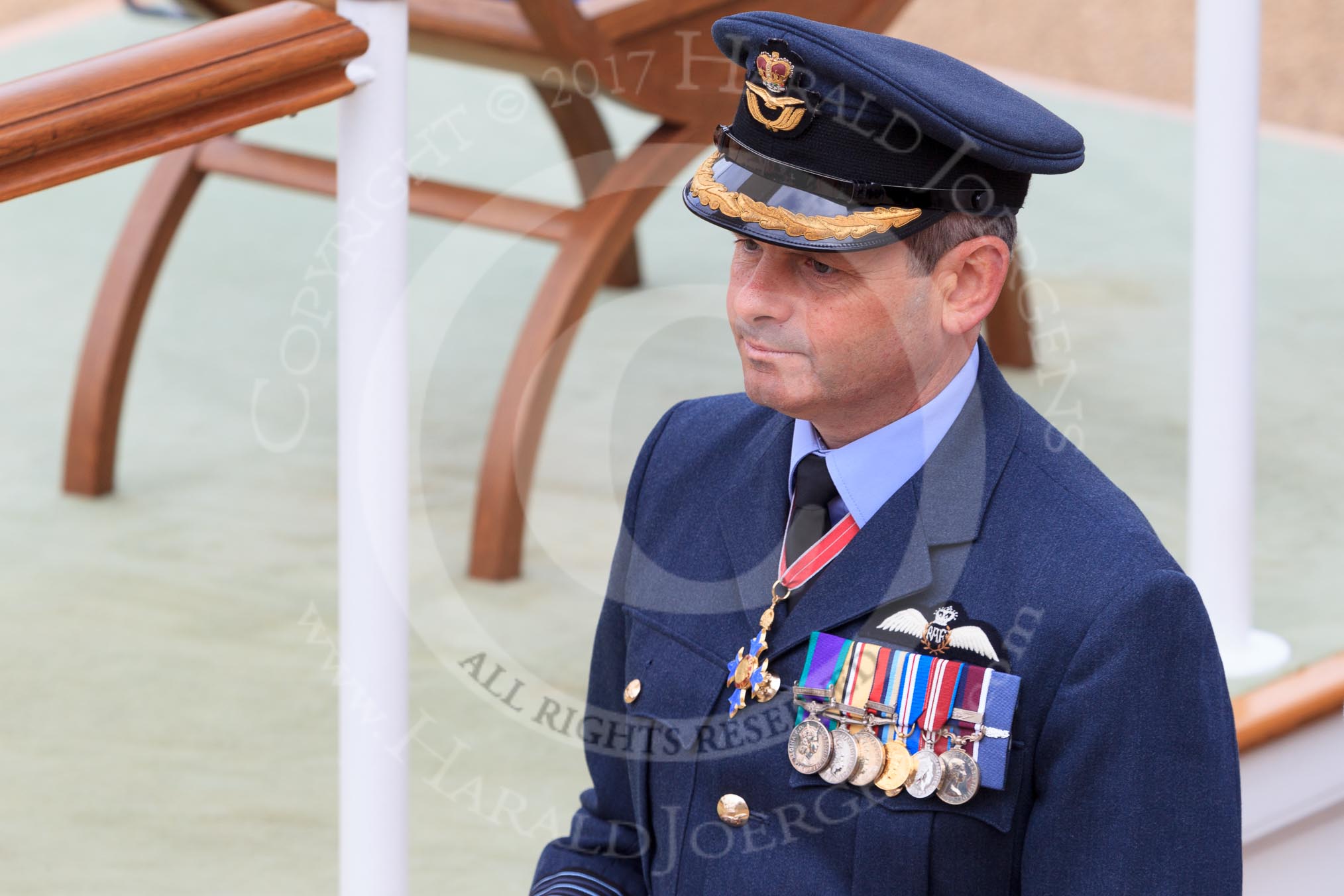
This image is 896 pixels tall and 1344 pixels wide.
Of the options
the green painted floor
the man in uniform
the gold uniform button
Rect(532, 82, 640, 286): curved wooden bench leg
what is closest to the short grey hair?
the man in uniform

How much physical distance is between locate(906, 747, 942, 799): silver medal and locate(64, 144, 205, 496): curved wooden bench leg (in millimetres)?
2134

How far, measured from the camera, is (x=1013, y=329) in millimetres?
3508

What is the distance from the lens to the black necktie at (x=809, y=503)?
3.88 feet

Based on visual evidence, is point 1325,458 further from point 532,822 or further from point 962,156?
point 962,156

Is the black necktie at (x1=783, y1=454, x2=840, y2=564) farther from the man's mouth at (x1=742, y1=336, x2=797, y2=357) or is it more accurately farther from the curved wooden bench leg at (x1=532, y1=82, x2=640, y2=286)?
the curved wooden bench leg at (x1=532, y1=82, x2=640, y2=286)

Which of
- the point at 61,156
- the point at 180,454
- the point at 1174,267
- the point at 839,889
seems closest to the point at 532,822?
the point at 839,889

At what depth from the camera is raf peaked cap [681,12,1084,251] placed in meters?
1.06

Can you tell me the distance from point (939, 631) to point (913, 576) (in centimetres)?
4

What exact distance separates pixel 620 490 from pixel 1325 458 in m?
1.25

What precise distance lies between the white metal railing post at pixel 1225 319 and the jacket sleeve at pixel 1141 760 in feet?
3.62

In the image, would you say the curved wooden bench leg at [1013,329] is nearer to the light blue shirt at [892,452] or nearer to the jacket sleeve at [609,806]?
the jacket sleeve at [609,806]

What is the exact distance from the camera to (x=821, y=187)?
3.54 feet

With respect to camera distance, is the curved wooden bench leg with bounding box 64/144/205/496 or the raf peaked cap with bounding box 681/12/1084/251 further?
the curved wooden bench leg with bounding box 64/144/205/496

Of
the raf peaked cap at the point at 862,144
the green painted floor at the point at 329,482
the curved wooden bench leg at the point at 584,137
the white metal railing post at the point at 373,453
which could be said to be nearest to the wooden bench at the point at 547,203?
the green painted floor at the point at 329,482
